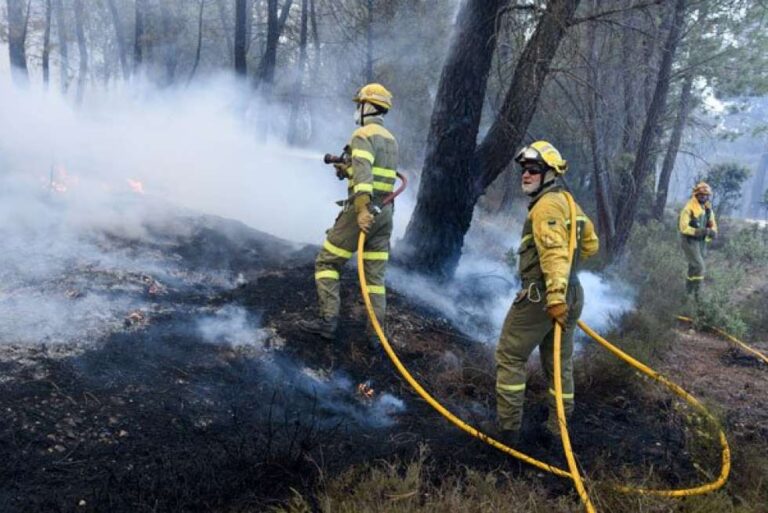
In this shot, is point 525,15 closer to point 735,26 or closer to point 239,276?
point 239,276

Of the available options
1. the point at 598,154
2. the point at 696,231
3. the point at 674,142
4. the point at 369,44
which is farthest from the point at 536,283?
the point at 369,44

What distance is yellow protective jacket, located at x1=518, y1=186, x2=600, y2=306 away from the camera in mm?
3576

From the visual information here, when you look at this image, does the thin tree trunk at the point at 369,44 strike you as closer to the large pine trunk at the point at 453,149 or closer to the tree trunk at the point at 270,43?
the tree trunk at the point at 270,43

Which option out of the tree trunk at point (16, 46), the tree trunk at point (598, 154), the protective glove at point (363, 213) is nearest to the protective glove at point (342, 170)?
the protective glove at point (363, 213)

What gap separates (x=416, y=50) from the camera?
18641 millimetres

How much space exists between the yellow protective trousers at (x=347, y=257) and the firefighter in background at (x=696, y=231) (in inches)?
255

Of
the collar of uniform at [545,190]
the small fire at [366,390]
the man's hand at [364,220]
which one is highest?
the collar of uniform at [545,190]

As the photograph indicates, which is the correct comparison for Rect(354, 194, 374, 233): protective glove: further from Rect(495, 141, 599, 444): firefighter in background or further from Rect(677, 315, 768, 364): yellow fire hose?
Rect(677, 315, 768, 364): yellow fire hose

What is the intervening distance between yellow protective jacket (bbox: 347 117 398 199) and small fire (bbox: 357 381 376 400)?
150 cm

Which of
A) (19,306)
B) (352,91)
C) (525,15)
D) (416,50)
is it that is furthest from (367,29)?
(19,306)

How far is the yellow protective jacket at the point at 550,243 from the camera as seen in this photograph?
3.58 metres

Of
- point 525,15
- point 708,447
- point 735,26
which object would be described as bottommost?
point 708,447

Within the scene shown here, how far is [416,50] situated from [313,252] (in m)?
13.1

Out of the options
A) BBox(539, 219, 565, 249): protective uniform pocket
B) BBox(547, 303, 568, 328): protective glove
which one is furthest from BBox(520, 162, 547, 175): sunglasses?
BBox(547, 303, 568, 328): protective glove
